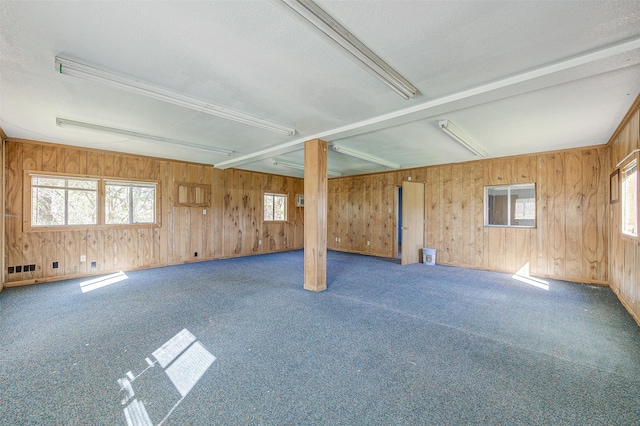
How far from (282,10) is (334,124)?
213 centimetres

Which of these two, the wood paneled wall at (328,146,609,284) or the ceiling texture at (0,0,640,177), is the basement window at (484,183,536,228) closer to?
the wood paneled wall at (328,146,609,284)

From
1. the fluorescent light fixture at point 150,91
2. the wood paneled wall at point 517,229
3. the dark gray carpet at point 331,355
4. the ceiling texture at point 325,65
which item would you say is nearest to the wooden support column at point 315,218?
the dark gray carpet at point 331,355

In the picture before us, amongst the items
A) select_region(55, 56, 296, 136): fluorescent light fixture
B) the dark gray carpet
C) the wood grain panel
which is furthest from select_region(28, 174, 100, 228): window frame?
the wood grain panel

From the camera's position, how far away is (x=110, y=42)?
197 cm

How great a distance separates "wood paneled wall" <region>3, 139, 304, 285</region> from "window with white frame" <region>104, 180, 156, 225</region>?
169 mm

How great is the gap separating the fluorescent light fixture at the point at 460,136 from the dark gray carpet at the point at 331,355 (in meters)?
2.40

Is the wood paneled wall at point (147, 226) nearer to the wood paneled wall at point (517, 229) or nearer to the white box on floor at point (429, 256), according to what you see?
the wood paneled wall at point (517, 229)

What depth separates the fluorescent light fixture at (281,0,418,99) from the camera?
1610mm

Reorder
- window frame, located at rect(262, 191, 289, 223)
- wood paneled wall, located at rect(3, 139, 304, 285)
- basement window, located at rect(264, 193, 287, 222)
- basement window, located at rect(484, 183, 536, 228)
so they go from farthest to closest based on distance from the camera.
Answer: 1. basement window, located at rect(264, 193, 287, 222)
2. window frame, located at rect(262, 191, 289, 223)
3. basement window, located at rect(484, 183, 536, 228)
4. wood paneled wall, located at rect(3, 139, 304, 285)

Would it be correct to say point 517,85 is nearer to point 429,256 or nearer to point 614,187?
point 614,187

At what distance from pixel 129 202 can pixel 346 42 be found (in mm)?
5770

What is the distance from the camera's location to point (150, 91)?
2650 mm

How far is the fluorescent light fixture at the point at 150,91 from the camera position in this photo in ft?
7.29

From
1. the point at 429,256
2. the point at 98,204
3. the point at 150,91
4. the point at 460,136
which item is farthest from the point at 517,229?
the point at 98,204
